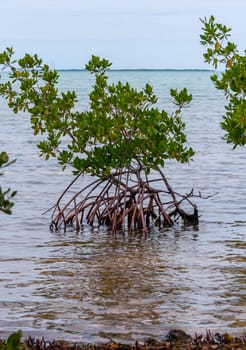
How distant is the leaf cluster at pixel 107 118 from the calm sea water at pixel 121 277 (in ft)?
3.99

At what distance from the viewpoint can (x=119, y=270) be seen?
10.5m

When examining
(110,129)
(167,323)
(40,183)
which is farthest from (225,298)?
(40,183)

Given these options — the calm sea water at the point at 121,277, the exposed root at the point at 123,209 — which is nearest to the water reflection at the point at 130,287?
the calm sea water at the point at 121,277

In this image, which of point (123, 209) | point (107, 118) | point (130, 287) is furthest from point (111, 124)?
point (130, 287)

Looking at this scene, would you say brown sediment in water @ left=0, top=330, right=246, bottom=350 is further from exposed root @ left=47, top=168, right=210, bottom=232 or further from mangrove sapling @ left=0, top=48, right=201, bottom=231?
exposed root @ left=47, top=168, right=210, bottom=232

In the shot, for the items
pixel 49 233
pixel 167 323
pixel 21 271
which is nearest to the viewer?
pixel 167 323

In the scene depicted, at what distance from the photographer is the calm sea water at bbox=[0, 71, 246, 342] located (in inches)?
307

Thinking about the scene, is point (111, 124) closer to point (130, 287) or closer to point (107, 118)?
point (107, 118)

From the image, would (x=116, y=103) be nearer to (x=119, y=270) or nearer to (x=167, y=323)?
(x=119, y=270)

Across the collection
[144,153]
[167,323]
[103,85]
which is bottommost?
[167,323]

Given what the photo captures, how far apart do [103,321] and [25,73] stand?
595 centimetres

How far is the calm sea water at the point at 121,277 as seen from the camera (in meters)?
7.81

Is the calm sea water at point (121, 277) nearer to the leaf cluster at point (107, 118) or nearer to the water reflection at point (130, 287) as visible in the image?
the water reflection at point (130, 287)

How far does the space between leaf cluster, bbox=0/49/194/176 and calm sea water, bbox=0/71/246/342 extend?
3.99ft
